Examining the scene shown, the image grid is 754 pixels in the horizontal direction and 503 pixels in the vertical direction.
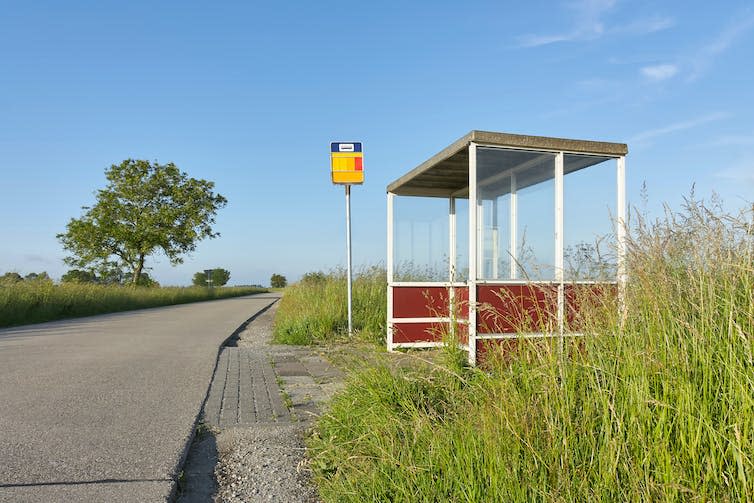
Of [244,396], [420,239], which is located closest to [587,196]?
[420,239]

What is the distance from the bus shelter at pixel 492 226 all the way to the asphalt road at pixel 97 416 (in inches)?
105

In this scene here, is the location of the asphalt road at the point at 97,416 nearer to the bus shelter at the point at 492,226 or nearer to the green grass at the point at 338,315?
the green grass at the point at 338,315

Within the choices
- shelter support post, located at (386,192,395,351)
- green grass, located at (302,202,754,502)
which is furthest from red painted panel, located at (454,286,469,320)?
green grass, located at (302,202,754,502)

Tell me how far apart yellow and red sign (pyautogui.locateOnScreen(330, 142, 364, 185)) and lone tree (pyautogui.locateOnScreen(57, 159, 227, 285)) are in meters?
31.2

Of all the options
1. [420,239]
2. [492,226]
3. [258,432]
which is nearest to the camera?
[258,432]

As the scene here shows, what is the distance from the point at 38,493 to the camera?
10.7ft

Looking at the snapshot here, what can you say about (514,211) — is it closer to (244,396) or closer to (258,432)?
(244,396)

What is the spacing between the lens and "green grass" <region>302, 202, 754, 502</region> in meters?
2.36

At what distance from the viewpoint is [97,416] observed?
196 inches

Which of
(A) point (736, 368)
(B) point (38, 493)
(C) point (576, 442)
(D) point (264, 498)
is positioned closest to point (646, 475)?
(C) point (576, 442)

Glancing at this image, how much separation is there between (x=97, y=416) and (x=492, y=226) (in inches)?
221

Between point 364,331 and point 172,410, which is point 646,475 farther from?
point 364,331

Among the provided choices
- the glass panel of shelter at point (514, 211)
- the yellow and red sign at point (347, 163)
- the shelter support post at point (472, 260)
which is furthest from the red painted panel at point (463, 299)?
the yellow and red sign at point (347, 163)

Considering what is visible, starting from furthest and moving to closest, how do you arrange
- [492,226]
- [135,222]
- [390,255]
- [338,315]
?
[135,222]
[338,315]
[390,255]
[492,226]
